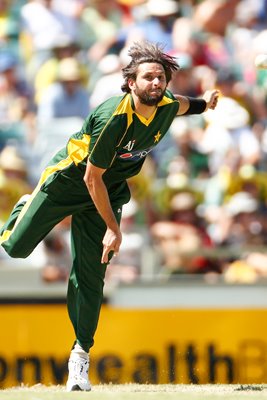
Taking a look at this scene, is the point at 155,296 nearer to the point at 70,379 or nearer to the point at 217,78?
the point at 70,379

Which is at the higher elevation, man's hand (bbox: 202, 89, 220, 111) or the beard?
man's hand (bbox: 202, 89, 220, 111)

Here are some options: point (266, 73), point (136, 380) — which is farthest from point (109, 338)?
point (266, 73)

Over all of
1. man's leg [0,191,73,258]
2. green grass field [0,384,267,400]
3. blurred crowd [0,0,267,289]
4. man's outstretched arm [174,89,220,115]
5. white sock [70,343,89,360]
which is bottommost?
green grass field [0,384,267,400]

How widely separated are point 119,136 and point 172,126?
4505 mm

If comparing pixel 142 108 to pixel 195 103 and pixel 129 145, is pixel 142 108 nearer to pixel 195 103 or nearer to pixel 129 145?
pixel 129 145

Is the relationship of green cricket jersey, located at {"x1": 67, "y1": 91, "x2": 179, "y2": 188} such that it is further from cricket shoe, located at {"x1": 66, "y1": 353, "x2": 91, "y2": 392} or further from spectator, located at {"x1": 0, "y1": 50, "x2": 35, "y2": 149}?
spectator, located at {"x1": 0, "y1": 50, "x2": 35, "y2": 149}

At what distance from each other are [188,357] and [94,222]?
2357 mm

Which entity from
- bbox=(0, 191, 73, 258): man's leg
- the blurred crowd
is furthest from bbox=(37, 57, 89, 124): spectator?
bbox=(0, 191, 73, 258): man's leg

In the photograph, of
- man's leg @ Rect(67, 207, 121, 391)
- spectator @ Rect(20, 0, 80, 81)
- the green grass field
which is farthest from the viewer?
spectator @ Rect(20, 0, 80, 81)

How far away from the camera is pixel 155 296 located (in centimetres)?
804

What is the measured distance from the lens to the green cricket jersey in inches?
211

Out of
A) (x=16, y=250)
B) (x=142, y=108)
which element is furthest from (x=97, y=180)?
(x=16, y=250)

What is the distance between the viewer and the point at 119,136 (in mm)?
5410

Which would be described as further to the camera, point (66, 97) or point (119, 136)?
point (66, 97)
